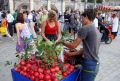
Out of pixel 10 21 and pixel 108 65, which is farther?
pixel 10 21

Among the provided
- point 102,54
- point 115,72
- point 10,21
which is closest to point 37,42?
point 115,72

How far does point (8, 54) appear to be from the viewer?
8656mm

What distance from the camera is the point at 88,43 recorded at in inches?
140

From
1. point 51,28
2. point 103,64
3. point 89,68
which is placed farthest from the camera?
point 103,64

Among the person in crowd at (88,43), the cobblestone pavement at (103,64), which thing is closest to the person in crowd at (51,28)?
the cobblestone pavement at (103,64)

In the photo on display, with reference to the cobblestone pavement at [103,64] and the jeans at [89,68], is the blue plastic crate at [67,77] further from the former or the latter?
the cobblestone pavement at [103,64]

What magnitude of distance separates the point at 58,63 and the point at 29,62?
19.1 inches

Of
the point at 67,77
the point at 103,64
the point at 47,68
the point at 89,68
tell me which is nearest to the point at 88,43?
the point at 89,68

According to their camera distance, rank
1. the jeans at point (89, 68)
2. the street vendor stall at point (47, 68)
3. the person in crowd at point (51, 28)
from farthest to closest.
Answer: the person in crowd at point (51, 28)
the jeans at point (89, 68)
the street vendor stall at point (47, 68)

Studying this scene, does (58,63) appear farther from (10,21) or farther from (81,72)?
(10,21)

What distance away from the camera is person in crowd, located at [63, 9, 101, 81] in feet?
11.4

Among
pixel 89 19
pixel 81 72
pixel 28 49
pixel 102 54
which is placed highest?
pixel 89 19

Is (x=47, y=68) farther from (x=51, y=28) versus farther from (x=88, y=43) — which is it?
(x=51, y=28)

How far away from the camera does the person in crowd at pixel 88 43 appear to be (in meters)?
3.49
